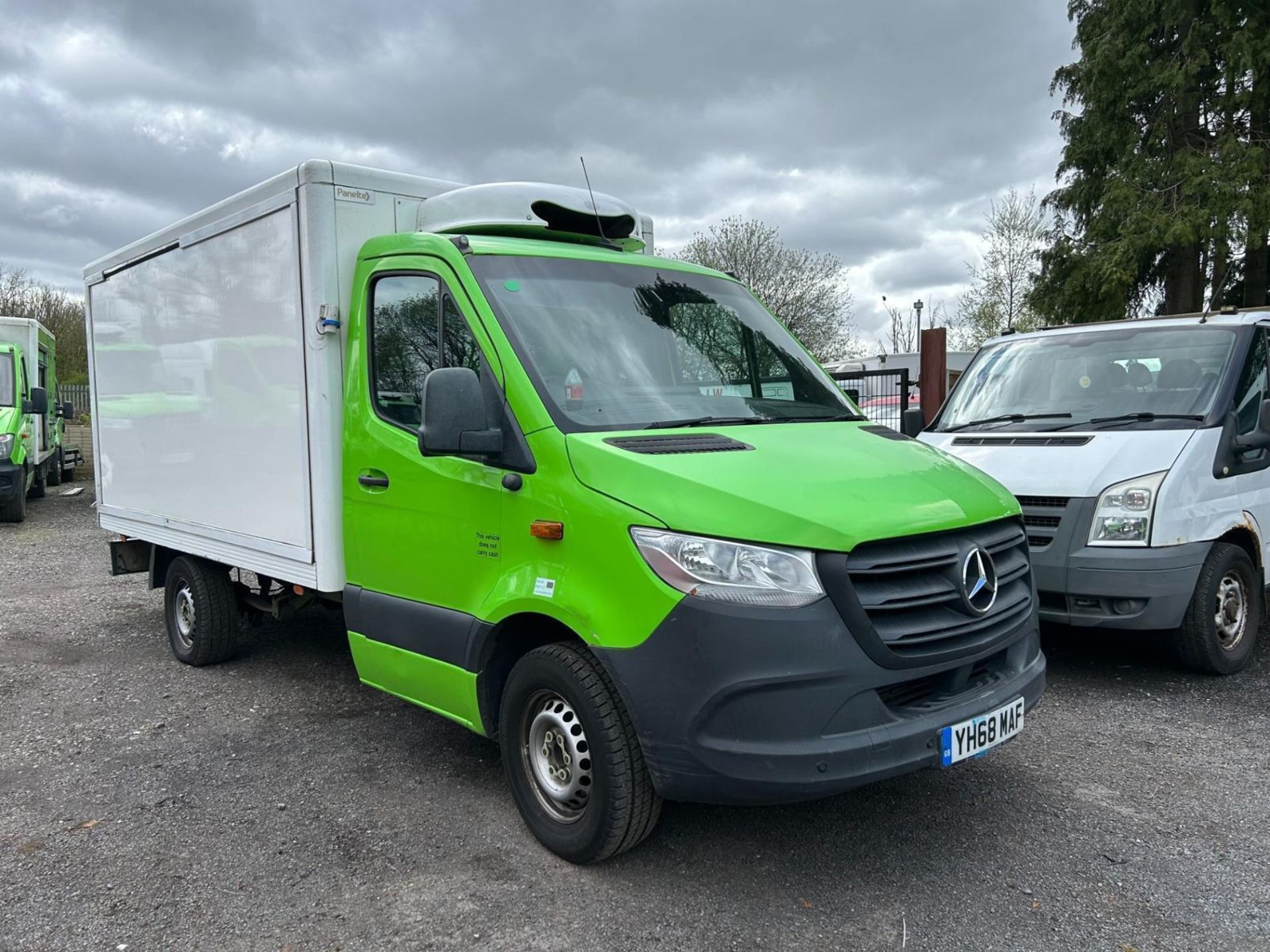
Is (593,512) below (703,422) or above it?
below

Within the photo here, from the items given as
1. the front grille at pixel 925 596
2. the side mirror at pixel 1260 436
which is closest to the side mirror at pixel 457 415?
the front grille at pixel 925 596

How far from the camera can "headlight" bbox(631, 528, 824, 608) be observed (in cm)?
297

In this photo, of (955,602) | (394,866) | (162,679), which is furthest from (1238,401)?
(162,679)

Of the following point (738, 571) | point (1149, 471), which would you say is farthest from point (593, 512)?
point (1149, 471)

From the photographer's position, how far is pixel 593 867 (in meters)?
3.50

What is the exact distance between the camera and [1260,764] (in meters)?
4.36

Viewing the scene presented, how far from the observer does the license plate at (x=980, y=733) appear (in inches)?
125

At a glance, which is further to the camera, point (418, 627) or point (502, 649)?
point (418, 627)

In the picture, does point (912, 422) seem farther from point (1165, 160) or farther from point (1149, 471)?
point (1165, 160)

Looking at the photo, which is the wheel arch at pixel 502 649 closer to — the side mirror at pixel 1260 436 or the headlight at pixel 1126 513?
the headlight at pixel 1126 513

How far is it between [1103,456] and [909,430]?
1080 mm

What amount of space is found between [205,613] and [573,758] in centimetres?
372

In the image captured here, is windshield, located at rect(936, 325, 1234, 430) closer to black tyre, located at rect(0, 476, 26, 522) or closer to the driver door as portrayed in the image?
the driver door

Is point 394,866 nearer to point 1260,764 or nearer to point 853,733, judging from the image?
point 853,733
